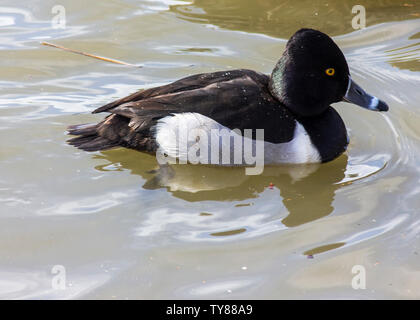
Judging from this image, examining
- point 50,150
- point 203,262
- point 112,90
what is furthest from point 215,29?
point 203,262

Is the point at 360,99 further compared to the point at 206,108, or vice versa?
the point at 360,99

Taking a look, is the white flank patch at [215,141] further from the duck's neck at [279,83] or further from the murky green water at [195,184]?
the duck's neck at [279,83]

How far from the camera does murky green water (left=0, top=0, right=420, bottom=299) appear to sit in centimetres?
397

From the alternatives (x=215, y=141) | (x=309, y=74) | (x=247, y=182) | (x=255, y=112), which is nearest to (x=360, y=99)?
(x=309, y=74)

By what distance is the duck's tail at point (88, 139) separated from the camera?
17.2 feet

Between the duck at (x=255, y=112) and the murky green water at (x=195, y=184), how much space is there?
0.63ft

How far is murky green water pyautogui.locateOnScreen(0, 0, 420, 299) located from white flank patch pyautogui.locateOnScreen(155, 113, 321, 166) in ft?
0.46

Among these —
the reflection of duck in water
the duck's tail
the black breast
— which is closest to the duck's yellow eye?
the black breast

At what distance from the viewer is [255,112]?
498 cm

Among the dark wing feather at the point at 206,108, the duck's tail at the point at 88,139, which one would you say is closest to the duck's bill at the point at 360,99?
the dark wing feather at the point at 206,108

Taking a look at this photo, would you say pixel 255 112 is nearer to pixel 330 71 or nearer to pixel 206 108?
pixel 206 108

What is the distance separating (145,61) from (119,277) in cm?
355

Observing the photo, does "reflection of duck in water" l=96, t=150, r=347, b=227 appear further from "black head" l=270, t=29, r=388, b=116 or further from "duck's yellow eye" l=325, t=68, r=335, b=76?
"duck's yellow eye" l=325, t=68, r=335, b=76

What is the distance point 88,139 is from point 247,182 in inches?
53.1
